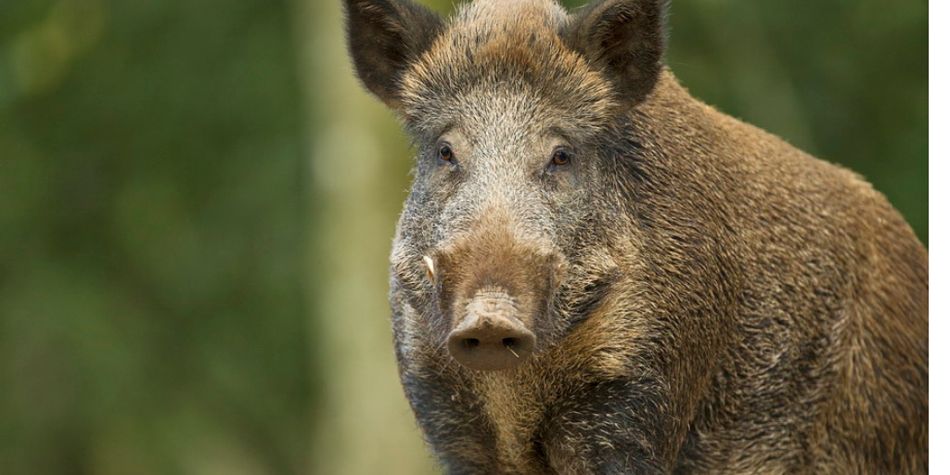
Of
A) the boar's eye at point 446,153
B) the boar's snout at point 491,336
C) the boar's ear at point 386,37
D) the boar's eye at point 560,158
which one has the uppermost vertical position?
the boar's ear at point 386,37

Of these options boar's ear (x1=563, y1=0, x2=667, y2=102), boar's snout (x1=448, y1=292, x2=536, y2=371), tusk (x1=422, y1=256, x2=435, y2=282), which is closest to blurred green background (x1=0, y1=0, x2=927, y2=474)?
boar's ear (x1=563, y1=0, x2=667, y2=102)

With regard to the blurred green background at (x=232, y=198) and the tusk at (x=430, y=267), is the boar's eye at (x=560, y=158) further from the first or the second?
the blurred green background at (x=232, y=198)

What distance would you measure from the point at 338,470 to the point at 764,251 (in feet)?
19.9

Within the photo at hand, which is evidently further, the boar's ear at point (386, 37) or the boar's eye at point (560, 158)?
the boar's ear at point (386, 37)

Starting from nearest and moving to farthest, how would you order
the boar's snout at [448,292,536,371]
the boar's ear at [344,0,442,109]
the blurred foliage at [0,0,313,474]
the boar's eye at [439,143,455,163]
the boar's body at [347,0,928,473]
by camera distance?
the boar's snout at [448,292,536,371]
the boar's body at [347,0,928,473]
the boar's eye at [439,143,455,163]
the boar's ear at [344,0,442,109]
the blurred foliage at [0,0,313,474]

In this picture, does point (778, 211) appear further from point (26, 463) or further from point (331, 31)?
point (26, 463)

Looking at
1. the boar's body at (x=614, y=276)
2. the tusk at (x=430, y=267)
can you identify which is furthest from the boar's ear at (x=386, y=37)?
the tusk at (x=430, y=267)

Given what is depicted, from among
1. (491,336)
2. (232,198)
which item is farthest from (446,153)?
(232,198)

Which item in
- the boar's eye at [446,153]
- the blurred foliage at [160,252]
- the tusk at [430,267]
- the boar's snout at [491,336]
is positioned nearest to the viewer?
the boar's snout at [491,336]

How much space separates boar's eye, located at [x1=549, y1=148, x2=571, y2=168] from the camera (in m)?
5.69

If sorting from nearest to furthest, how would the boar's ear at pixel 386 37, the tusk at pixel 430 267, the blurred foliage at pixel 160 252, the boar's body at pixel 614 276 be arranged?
1. the tusk at pixel 430 267
2. the boar's body at pixel 614 276
3. the boar's ear at pixel 386 37
4. the blurred foliage at pixel 160 252

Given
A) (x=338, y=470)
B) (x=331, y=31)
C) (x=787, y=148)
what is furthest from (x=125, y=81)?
(x=787, y=148)

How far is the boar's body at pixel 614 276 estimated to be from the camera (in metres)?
5.61

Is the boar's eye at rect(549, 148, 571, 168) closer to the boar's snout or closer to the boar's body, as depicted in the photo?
the boar's body
